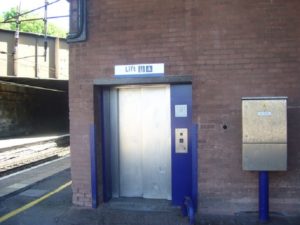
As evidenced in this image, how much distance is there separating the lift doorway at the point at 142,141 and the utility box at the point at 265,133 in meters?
1.58

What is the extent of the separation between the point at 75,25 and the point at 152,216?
357cm

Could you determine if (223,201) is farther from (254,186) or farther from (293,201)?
(293,201)

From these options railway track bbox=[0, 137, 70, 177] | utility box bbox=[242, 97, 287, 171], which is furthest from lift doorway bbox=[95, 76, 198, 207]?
railway track bbox=[0, 137, 70, 177]

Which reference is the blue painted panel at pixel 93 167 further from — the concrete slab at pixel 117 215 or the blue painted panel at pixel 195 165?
the blue painted panel at pixel 195 165

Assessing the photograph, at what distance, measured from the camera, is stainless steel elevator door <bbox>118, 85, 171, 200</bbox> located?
721cm

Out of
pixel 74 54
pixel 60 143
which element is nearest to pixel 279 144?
pixel 74 54

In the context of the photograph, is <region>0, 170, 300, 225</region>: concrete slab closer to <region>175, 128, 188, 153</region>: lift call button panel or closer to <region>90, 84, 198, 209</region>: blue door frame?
<region>90, 84, 198, 209</region>: blue door frame

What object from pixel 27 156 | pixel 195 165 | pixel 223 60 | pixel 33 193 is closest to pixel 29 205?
pixel 33 193

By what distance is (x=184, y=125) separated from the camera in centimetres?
686

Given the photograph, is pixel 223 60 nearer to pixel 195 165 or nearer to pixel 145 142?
pixel 195 165

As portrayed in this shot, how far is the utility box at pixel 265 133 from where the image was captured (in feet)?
19.6

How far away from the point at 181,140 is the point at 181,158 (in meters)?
0.32

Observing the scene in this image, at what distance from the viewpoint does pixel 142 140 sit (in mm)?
7336

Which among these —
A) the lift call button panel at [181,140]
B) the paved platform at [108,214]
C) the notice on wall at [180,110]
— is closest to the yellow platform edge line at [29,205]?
the paved platform at [108,214]
